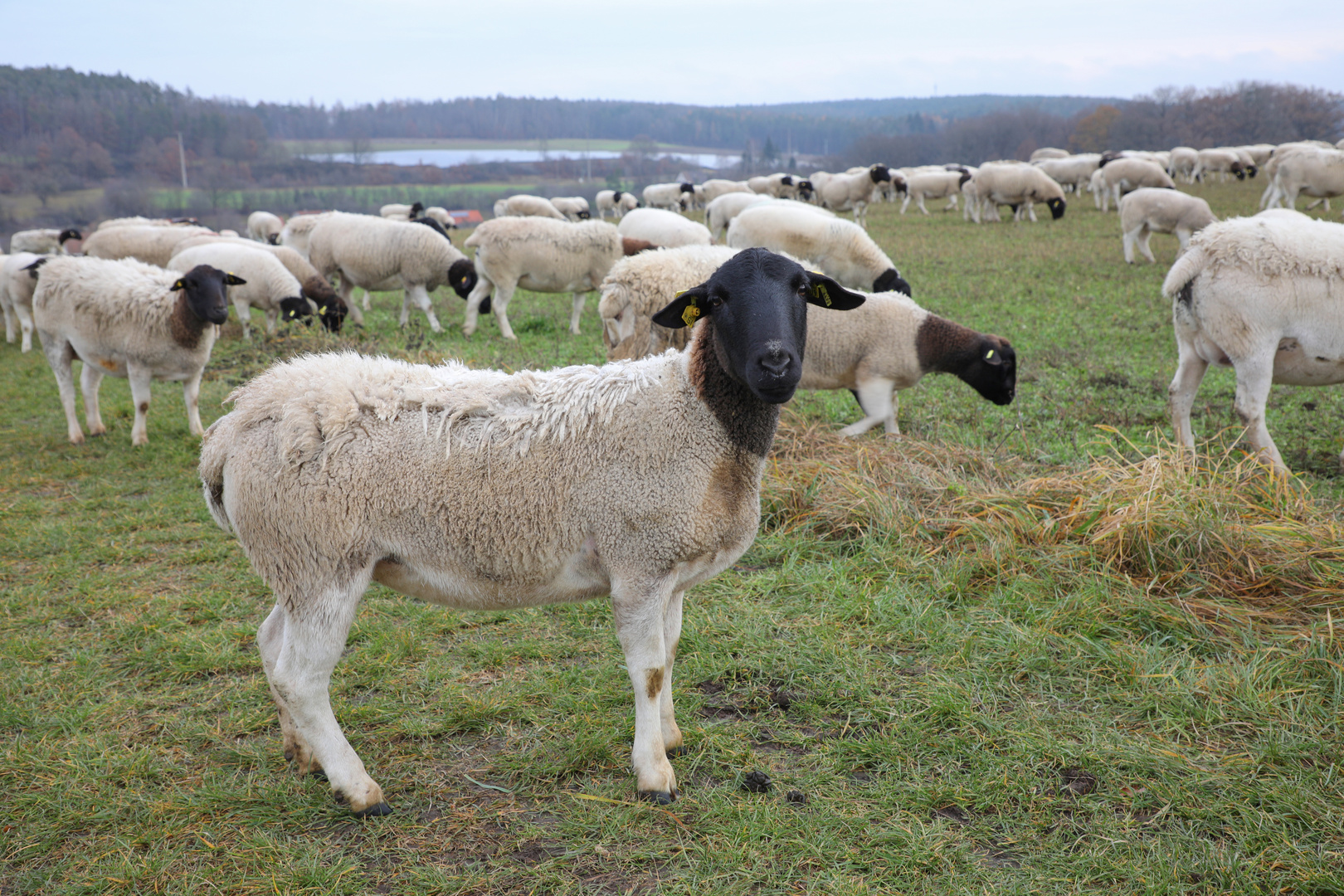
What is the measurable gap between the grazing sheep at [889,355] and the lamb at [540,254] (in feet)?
18.7

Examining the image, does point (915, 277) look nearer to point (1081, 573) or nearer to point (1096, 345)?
point (1096, 345)

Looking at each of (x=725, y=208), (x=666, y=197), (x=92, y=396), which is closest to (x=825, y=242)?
(x=92, y=396)

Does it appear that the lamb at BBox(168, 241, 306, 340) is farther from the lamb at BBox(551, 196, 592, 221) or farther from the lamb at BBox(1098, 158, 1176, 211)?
the lamb at BBox(551, 196, 592, 221)

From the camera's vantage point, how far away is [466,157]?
267 ft

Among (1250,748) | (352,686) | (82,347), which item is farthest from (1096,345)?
(82,347)

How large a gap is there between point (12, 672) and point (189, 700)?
0.97 meters

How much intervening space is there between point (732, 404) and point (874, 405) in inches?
173

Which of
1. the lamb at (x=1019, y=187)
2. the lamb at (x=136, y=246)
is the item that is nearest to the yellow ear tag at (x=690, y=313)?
the lamb at (x=136, y=246)

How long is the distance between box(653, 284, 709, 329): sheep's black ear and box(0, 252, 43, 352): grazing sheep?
1390 centimetres

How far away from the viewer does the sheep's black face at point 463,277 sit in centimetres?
1317

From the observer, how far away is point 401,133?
308ft

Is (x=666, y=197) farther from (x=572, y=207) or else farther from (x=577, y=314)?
(x=577, y=314)

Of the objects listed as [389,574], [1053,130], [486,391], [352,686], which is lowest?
[352,686]

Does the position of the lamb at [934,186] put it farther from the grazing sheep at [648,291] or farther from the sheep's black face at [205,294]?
the sheep's black face at [205,294]
